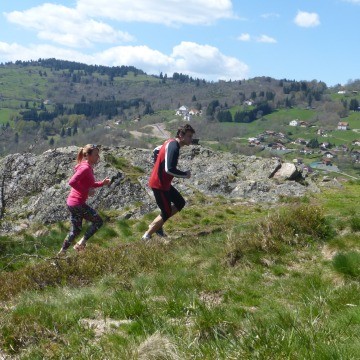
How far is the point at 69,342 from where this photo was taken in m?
4.71

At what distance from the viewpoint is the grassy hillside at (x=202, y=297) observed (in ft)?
12.8

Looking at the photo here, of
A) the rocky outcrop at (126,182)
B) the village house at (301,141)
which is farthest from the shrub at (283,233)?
the village house at (301,141)

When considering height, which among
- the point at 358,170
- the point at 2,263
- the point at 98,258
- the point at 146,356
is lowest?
the point at 358,170

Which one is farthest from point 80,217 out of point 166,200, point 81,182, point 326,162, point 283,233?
point 326,162

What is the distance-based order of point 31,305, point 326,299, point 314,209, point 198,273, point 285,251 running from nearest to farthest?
point 326,299 → point 31,305 → point 198,273 → point 285,251 → point 314,209

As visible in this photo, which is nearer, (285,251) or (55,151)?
Result: (285,251)

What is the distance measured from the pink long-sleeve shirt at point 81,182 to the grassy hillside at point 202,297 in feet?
5.26

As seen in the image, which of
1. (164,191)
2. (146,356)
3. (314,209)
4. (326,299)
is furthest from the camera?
(164,191)

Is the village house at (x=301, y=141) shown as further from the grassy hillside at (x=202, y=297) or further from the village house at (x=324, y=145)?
the grassy hillside at (x=202, y=297)

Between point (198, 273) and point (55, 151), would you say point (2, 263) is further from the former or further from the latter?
point (55, 151)

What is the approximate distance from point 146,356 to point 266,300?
2381mm

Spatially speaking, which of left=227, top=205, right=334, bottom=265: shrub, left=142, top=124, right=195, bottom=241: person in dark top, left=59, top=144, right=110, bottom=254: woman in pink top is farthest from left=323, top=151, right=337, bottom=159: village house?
left=59, top=144, right=110, bottom=254: woman in pink top

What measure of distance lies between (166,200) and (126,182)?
7859mm

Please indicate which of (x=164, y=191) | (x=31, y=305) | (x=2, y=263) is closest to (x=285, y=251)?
(x=164, y=191)
